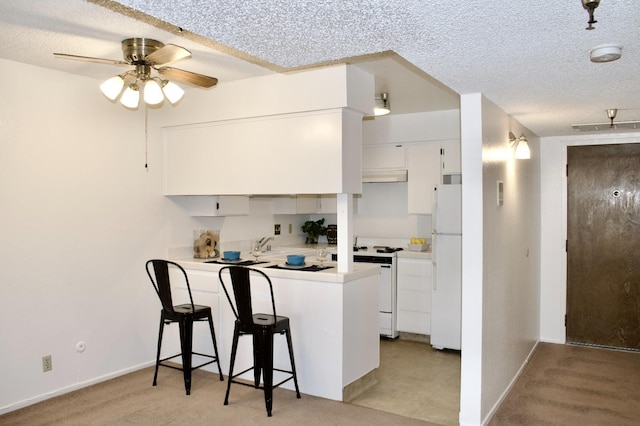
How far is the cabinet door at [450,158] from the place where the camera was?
215 inches

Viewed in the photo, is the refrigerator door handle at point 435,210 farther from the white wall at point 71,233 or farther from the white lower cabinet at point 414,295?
the white wall at point 71,233

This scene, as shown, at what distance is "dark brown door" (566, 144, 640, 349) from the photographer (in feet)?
17.2

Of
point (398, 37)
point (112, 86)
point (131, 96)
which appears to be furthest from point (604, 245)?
point (112, 86)

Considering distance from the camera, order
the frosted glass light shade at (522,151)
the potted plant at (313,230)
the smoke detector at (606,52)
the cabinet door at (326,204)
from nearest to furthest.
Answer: the smoke detector at (606,52) < the frosted glass light shade at (522,151) < the cabinet door at (326,204) < the potted plant at (313,230)

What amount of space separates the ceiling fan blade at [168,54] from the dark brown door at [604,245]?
4.24 m

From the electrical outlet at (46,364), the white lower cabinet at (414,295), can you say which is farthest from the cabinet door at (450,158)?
the electrical outlet at (46,364)

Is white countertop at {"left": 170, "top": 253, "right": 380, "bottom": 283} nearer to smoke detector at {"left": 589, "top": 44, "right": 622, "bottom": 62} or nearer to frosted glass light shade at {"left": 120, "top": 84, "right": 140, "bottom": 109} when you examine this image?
frosted glass light shade at {"left": 120, "top": 84, "right": 140, "bottom": 109}

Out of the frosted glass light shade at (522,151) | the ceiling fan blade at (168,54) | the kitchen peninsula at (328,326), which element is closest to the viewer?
the ceiling fan blade at (168,54)

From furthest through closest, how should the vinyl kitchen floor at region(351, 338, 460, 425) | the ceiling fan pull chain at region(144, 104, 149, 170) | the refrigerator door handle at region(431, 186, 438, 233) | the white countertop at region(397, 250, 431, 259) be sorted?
the white countertop at region(397, 250, 431, 259)
the refrigerator door handle at region(431, 186, 438, 233)
the ceiling fan pull chain at region(144, 104, 149, 170)
the vinyl kitchen floor at region(351, 338, 460, 425)

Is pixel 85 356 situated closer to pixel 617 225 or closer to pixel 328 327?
pixel 328 327

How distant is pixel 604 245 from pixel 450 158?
177cm

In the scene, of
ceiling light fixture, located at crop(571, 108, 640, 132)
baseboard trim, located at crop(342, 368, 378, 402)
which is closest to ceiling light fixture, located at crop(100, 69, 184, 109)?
baseboard trim, located at crop(342, 368, 378, 402)

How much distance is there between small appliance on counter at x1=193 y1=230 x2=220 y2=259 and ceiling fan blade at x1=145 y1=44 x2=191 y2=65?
2163 mm

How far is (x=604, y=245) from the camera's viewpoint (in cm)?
534
